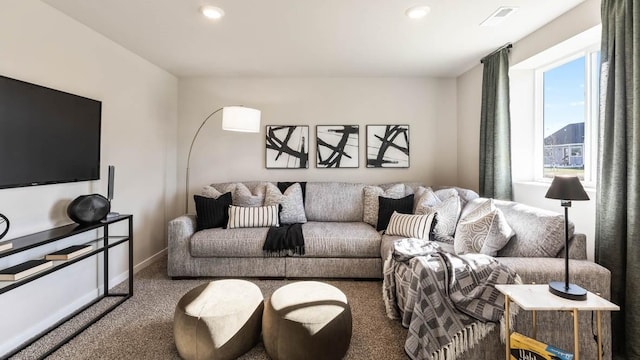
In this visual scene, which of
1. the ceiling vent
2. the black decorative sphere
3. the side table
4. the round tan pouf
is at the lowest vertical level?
the round tan pouf

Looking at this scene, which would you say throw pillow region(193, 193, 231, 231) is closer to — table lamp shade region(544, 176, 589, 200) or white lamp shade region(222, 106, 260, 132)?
white lamp shade region(222, 106, 260, 132)

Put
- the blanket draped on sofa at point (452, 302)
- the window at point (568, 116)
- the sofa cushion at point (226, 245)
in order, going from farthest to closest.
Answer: the sofa cushion at point (226, 245)
the window at point (568, 116)
the blanket draped on sofa at point (452, 302)

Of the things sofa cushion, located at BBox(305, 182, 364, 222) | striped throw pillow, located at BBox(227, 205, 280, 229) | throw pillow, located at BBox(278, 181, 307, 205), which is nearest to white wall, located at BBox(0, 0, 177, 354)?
striped throw pillow, located at BBox(227, 205, 280, 229)

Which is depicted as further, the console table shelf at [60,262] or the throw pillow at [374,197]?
the throw pillow at [374,197]

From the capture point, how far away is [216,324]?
65.4 inches

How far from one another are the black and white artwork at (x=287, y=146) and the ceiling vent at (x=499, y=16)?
2302 mm

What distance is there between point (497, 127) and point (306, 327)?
273 centimetres

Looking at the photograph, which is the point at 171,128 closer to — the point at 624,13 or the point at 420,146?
the point at 420,146

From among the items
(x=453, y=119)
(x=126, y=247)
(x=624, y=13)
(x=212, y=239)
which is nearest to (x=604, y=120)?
(x=624, y=13)

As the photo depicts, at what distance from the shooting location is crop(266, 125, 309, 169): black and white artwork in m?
3.92

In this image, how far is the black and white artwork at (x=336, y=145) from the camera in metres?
3.93

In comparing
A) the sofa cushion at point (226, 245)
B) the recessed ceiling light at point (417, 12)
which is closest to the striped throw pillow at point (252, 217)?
the sofa cushion at point (226, 245)

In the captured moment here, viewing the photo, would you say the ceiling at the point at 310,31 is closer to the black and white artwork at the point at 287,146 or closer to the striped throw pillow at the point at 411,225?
the black and white artwork at the point at 287,146

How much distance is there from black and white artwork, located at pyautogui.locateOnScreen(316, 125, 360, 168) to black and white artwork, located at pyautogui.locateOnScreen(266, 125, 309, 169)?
0.19 metres
